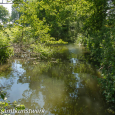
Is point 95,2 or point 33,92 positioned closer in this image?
point 33,92

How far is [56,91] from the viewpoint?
18.0 ft

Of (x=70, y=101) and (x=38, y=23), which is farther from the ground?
(x=38, y=23)

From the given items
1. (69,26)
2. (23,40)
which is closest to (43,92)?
(23,40)

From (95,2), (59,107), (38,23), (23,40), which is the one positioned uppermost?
(95,2)

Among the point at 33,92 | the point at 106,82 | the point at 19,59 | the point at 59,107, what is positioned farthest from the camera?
the point at 19,59

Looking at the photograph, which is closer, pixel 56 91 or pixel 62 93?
pixel 62 93

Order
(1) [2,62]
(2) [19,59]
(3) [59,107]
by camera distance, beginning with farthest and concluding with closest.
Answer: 1. (2) [19,59]
2. (1) [2,62]
3. (3) [59,107]

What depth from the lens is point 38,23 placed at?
1112 cm

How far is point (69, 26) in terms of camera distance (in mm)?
31156

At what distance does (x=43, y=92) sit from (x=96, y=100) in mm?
2085

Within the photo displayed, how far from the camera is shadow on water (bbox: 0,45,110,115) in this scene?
4.40 m

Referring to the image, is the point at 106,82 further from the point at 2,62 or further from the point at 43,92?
the point at 2,62

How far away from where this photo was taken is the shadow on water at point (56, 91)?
4.40 m

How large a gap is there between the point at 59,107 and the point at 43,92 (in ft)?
3.85
